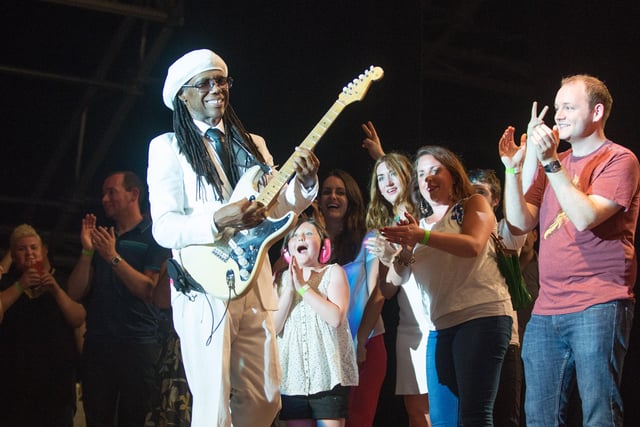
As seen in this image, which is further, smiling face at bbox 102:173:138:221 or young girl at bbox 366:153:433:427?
smiling face at bbox 102:173:138:221

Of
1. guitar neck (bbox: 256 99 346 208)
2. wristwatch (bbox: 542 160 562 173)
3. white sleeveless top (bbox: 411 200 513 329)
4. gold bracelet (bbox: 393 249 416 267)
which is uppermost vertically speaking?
guitar neck (bbox: 256 99 346 208)

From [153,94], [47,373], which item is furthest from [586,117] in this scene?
[153,94]

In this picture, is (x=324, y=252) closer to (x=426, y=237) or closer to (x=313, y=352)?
(x=313, y=352)

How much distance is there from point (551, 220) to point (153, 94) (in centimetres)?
446

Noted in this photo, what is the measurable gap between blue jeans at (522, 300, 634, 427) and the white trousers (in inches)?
38.2

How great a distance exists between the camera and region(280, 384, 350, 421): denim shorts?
426cm

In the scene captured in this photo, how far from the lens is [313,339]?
437 centimetres

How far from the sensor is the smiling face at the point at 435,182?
13.3 ft

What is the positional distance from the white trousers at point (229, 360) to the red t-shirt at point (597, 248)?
1.05 m

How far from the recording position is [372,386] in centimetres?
466

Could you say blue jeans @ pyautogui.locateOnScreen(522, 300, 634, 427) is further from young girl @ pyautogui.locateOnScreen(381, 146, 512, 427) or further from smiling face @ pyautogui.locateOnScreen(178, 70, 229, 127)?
smiling face @ pyautogui.locateOnScreen(178, 70, 229, 127)

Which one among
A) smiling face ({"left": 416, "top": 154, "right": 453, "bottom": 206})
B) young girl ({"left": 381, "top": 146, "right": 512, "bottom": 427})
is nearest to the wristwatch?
young girl ({"left": 381, "top": 146, "right": 512, "bottom": 427})

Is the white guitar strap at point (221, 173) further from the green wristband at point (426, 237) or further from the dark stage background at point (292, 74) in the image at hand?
the dark stage background at point (292, 74)

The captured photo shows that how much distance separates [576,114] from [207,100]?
4.73 feet
